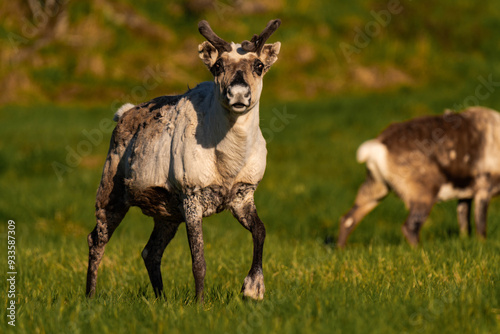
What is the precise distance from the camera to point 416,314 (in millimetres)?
3930

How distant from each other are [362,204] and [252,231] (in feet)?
15.2

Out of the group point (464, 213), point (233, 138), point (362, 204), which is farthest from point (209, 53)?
point (464, 213)

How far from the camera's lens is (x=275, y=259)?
6.80m

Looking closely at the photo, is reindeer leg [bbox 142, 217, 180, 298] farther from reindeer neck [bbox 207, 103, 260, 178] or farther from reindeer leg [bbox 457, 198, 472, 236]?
reindeer leg [bbox 457, 198, 472, 236]

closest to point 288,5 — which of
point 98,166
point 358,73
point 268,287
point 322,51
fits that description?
point 322,51

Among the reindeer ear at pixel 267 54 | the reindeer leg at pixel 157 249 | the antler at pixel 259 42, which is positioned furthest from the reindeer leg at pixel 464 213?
the antler at pixel 259 42

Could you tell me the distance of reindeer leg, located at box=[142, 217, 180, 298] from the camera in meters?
5.74

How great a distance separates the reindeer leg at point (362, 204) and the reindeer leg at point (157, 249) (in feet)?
12.0

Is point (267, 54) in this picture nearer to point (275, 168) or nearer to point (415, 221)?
point (415, 221)

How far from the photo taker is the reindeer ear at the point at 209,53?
15.0ft

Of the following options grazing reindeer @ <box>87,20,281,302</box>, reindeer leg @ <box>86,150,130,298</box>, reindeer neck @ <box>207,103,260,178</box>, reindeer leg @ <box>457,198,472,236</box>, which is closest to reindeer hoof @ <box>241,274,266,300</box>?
grazing reindeer @ <box>87,20,281,302</box>

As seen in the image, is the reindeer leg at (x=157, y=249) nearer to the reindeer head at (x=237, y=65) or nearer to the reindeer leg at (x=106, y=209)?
the reindeer leg at (x=106, y=209)

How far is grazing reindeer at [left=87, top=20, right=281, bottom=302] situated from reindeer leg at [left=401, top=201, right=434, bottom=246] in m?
4.30

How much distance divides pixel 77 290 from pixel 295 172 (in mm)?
8431
